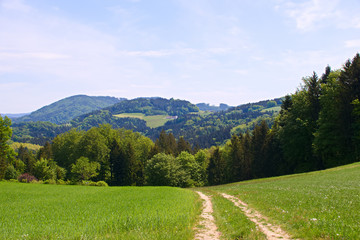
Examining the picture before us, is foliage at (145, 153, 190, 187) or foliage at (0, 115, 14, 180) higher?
foliage at (0, 115, 14, 180)

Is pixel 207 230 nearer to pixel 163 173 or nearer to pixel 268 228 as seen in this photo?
pixel 268 228

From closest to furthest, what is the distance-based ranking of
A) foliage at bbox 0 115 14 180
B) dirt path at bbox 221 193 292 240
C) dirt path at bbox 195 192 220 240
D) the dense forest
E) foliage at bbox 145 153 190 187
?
dirt path at bbox 221 193 292 240 → dirt path at bbox 195 192 220 240 → the dense forest → foliage at bbox 0 115 14 180 → foliage at bbox 145 153 190 187

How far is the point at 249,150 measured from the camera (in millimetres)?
75875

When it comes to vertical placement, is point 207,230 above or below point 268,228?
below

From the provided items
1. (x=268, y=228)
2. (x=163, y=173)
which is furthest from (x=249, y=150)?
(x=268, y=228)

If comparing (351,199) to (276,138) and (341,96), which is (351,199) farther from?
(276,138)

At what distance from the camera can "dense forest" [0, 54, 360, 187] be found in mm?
48344

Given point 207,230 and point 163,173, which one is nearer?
point 207,230

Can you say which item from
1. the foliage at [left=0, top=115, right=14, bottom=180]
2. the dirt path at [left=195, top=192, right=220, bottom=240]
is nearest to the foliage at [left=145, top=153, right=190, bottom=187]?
the foliage at [left=0, top=115, right=14, bottom=180]

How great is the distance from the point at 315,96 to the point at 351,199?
166 feet

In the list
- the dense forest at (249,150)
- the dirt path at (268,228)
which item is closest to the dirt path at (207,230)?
the dirt path at (268,228)

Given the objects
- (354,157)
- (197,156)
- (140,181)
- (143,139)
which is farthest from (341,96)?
(143,139)

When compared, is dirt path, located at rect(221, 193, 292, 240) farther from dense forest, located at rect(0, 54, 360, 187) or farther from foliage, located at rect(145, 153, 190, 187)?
foliage, located at rect(145, 153, 190, 187)

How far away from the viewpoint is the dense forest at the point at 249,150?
48.3 meters
